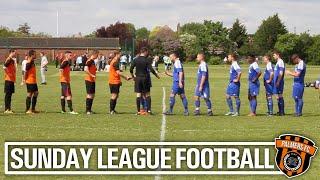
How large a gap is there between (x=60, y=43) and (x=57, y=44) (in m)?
0.55

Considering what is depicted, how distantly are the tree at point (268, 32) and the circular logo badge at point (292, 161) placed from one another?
108233mm

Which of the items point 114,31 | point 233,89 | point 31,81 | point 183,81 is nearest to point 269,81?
point 233,89

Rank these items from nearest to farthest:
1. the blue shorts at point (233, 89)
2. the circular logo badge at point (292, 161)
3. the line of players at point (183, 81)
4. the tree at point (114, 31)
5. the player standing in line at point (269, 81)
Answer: the circular logo badge at point (292, 161) → the line of players at point (183, 81) → the blue shorts at point (233, 89) → the player standing in line at point (269, 81) → the tree at point (114, 31)

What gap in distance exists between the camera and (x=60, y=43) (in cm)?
11894

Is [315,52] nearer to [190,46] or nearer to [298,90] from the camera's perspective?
[190,46]

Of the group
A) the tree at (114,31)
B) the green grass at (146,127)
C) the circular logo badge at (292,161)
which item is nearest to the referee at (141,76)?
the green grass at (146,127)

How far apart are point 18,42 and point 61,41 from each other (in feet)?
24.4

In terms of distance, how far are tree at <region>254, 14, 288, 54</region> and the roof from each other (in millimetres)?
24898

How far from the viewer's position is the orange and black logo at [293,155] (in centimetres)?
994

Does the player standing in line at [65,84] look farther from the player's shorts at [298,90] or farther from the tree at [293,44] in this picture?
the tree at [293,44]

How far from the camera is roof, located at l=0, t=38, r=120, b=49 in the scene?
382 feet

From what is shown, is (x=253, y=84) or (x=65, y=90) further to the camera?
(x=65, y=90)

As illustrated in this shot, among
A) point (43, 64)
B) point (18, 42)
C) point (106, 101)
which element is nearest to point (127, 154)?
point (106, 101)

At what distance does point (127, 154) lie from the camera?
40.8 feet
